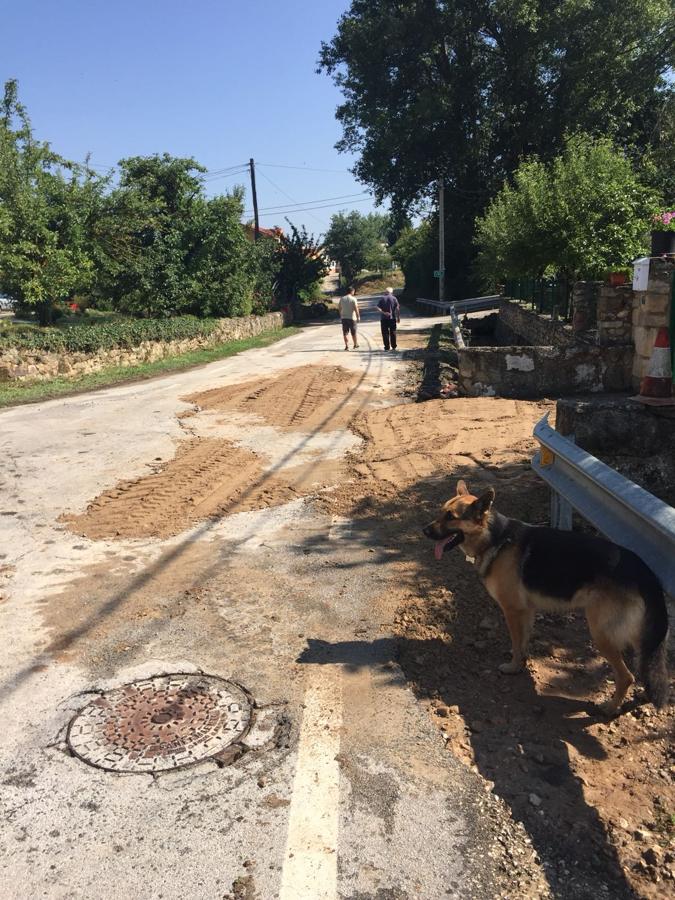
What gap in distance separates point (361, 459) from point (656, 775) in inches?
229

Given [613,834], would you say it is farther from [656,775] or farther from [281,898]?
[281,898]

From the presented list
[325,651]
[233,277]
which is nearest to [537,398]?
[325,651]

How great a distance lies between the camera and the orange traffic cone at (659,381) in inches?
253

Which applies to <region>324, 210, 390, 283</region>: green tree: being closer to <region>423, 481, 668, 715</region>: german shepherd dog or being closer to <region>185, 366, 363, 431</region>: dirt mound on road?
<region>185, 366, 363, 431</region>: dirt mound on road

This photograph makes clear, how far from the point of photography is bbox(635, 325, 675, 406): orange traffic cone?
643cm

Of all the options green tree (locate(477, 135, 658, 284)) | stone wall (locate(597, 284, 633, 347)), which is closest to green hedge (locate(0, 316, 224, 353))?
green tree (locate(477, 135, 658, 284))

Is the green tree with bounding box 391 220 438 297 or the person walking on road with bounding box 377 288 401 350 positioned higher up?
the green tree with bounding box 391 220 438 297

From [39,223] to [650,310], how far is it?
17.4 metres

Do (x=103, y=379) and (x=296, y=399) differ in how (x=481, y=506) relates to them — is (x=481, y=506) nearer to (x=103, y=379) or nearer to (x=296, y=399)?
(x=296, y=399)

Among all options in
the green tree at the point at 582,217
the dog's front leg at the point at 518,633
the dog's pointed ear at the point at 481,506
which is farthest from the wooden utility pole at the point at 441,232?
the dog's front leg at the point at 518,633

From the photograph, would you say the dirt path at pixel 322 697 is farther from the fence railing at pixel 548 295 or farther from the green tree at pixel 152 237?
the green tree at pixel 152 237

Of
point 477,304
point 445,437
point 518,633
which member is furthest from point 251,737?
point 477,304

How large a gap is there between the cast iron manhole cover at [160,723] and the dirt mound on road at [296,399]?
22.6 ft

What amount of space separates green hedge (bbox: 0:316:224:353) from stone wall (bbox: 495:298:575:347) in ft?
36.5
